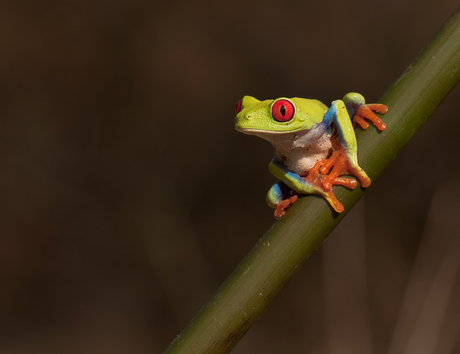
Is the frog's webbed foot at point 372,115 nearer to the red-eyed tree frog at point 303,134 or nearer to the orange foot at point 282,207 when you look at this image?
the red-eyed tree frog at point 303,134

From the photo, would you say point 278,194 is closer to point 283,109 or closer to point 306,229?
point 283,109

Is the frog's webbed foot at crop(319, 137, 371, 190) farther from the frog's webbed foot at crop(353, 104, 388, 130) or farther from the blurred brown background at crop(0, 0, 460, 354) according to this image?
the blurred brown background at crop(0, 0, 460, 354)

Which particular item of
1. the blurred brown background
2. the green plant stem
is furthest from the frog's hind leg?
the blurred brown background

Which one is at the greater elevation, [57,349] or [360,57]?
[360,57]

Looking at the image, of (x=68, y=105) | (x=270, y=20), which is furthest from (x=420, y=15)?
(x=68, y=105)

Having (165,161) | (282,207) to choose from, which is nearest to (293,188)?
(282,207)

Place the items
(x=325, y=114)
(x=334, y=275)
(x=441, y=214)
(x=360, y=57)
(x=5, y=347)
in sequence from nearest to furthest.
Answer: (x=325, y=114) → (x=334, y=275) → (x=441, y=214) → (x=5, y=347) → (x=360, y=57)

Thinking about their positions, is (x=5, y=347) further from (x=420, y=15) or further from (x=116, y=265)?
(x=420, y=15)
